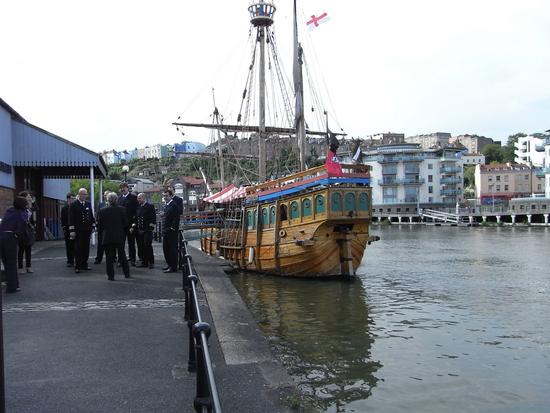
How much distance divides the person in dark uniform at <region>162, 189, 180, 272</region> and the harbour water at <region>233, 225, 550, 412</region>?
2.60m

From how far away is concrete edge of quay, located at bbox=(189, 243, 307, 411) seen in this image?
5223 mm

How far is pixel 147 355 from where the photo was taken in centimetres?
605

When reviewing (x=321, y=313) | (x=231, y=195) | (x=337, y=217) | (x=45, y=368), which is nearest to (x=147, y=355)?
(x=45, y=368)

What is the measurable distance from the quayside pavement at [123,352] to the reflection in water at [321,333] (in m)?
1.40

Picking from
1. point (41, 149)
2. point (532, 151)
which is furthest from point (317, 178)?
point (532, 151)

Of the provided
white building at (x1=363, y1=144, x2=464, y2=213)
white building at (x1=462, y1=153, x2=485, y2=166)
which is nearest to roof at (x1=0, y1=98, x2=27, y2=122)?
white building at (x1=363, y1=144, x2=464, y2=213)

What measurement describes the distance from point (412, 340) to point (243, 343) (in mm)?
5678

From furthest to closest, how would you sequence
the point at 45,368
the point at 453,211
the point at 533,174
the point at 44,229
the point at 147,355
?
the point at 533,174 → the point at 453,211 → the point at 44,229 → the point at 147,355 → the point at 45,368

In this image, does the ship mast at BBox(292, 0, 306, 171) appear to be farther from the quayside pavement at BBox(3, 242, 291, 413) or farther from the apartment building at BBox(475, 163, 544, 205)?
the apartment building at BBox(475, 163, 544, 205)

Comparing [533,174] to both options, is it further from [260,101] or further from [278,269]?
[278,269]

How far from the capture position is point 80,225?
12281 millimetres

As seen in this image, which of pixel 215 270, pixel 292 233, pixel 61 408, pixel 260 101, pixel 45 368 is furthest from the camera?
pixel 260 101

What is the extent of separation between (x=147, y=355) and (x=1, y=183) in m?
14.3

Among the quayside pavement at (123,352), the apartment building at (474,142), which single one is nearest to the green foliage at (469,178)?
the apartment building at (474,142)
